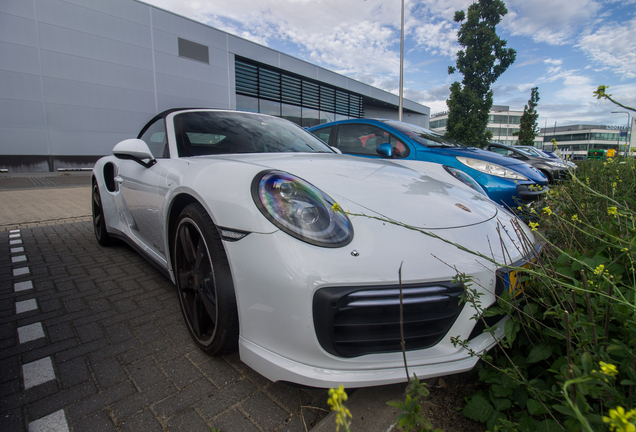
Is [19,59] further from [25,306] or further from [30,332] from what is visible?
[30,332]

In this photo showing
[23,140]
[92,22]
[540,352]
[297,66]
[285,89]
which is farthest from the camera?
[297,66]

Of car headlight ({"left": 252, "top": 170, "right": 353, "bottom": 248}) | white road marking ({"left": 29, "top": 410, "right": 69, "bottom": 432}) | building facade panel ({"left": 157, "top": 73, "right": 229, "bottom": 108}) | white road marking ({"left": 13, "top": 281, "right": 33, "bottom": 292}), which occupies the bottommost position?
white road marking ({"left": 29, "top": 410, "right": 69, "bottom": 432})

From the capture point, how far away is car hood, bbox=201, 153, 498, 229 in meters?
1.46

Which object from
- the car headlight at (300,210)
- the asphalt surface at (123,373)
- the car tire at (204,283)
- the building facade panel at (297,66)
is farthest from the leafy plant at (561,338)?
the building facade panel at (297,66)

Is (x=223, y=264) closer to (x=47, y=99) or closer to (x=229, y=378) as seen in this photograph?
(x=229, y=378)

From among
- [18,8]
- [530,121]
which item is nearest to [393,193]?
[18,8]

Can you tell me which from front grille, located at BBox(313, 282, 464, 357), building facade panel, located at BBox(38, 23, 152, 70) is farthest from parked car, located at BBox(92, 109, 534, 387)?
building facade panel, located at BBox(38, 23, 152, 70)

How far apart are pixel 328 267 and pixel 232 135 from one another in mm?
1613

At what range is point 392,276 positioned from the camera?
1.18 metres

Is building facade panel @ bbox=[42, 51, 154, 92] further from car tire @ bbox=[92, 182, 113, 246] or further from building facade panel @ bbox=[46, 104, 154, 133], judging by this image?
car tire @ bbox=[92, 182, 113, 246]

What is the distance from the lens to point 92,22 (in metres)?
12.8

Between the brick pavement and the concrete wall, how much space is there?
12878 mm

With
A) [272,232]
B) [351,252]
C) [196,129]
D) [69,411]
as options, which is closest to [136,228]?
[196,129]

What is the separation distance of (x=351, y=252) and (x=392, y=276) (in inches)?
6.6
